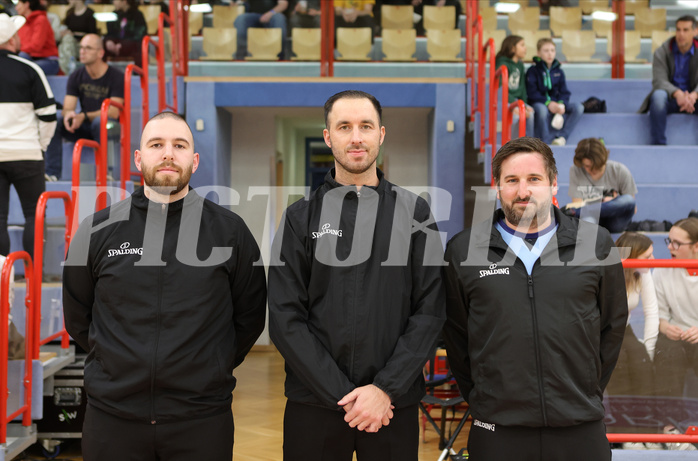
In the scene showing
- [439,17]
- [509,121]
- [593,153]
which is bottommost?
[593,153]

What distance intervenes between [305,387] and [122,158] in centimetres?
335

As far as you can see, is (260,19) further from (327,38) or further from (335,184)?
(335,184)

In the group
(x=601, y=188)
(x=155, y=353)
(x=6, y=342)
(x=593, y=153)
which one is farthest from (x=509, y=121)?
(x=155, y=353)

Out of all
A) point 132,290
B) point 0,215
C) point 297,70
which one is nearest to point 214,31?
point 297,70

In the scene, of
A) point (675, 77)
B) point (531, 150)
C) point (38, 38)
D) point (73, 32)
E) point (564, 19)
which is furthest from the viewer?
point (564, 19)

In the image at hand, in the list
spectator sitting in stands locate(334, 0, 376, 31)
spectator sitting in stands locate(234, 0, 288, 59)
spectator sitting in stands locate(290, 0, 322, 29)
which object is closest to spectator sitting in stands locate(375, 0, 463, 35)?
spectator sitting in stands locate(334, 0, 376, 31)

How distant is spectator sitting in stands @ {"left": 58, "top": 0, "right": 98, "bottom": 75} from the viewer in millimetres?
7750

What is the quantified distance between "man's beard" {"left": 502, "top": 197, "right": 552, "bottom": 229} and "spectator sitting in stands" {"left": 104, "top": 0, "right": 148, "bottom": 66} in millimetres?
6176

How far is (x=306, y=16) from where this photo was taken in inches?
306

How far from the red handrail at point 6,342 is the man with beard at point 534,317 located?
210 cm

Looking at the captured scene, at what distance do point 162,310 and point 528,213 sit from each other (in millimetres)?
1216

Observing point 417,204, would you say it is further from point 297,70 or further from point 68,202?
point 297,70

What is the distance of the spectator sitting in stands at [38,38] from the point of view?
749 centimetres

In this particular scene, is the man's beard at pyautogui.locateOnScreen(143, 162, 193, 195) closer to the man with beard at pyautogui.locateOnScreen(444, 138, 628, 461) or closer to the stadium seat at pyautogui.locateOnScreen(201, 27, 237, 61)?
the man with beard at pyautogui.locateOnScreen(444, 138, 628, 461)
